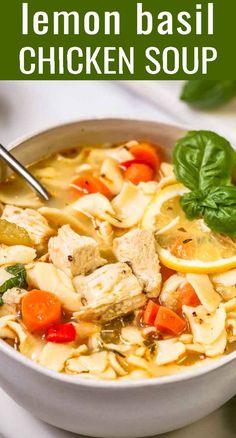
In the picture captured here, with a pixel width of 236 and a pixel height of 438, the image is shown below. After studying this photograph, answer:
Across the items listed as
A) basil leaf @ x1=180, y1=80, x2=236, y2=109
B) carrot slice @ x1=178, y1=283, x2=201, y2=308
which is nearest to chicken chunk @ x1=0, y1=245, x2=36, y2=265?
carrot slice @ x1=178, y1=283, x2=201, y2=308

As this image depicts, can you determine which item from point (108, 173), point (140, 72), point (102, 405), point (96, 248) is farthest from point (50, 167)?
point (102, 405)

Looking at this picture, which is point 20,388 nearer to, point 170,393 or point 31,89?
point 170,393

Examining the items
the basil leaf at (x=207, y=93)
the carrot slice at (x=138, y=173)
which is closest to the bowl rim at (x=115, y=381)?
the carrot slice at (x=138, y=173)

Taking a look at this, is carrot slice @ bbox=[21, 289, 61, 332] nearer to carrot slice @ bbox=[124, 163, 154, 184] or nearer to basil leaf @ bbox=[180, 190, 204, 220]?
basil leaf @ bbox=[180, 190, 204, 220]

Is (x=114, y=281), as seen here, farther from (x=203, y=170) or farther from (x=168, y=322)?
(x=203, y=170)

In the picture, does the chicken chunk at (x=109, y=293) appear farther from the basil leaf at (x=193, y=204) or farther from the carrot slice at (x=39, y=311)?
the basil leaf at (x=193, y=204)
